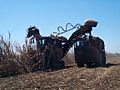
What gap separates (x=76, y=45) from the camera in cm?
2772

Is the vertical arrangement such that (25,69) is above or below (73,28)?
below

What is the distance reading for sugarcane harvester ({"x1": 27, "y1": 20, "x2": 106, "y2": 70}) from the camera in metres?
26.9

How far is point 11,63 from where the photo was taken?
80.5 ft

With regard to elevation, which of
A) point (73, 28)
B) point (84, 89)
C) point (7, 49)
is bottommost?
point (84, 89)

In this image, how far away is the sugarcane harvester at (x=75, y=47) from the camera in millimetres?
26891

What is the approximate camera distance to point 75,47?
27641mm

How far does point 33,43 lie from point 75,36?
386 centimetres

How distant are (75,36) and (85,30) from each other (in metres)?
1.24

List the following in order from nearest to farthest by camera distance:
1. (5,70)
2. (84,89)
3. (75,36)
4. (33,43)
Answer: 1. (84,89)
2. (5,70)
3. (33,43)
4. (75,36)

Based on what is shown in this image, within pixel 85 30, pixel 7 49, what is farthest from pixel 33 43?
pixel 85 30

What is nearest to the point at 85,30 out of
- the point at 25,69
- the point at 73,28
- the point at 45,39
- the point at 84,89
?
the point at 73,28

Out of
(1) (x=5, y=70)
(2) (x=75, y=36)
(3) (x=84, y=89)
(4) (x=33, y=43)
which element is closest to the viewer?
(3) (x=84, y=89)

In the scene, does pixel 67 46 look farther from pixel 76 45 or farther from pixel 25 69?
pixel 25 69

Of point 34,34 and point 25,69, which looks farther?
point 34,34
